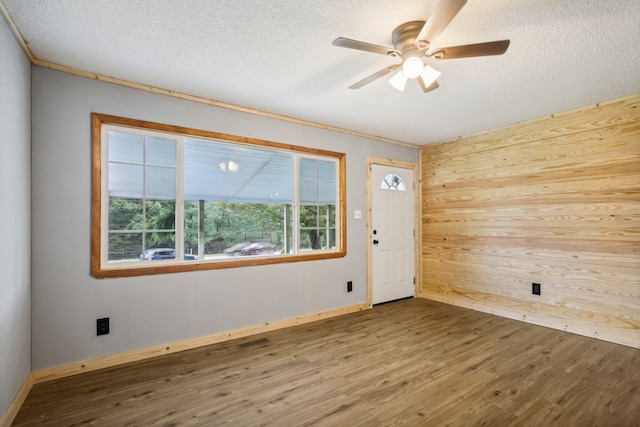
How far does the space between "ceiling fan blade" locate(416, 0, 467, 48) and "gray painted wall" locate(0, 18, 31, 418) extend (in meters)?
2.41

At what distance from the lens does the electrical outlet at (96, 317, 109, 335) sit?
2.54m

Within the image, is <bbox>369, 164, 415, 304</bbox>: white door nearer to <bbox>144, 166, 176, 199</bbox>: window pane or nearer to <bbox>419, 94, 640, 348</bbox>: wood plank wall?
<bbox>419, 94, 640, 348</bbox>: wood plank wall

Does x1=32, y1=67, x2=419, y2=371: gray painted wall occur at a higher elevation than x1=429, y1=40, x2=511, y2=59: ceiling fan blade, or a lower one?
lower

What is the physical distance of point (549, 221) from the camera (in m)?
3.54

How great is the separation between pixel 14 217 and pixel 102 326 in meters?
1.09

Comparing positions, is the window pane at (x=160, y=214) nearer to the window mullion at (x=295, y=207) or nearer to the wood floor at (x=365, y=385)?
the wood floor at (x=365, y=385)

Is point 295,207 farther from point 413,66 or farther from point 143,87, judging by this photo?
point 413,66

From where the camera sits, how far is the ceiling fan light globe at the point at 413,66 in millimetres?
1973

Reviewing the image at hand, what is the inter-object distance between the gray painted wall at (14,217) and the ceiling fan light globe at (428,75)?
2588 mm

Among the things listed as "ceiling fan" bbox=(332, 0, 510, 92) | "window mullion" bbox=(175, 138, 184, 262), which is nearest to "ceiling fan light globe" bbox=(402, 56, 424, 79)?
"ceiling fan" bbox=(332, 0, 510, 92)

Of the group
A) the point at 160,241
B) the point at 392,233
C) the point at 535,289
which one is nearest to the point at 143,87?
the point at 160,241

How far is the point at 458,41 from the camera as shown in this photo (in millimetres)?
2104

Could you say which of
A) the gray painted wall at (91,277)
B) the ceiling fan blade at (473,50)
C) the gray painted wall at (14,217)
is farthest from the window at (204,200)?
the ceiling fan blade at (473,50)

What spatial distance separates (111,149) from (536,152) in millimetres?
4506
